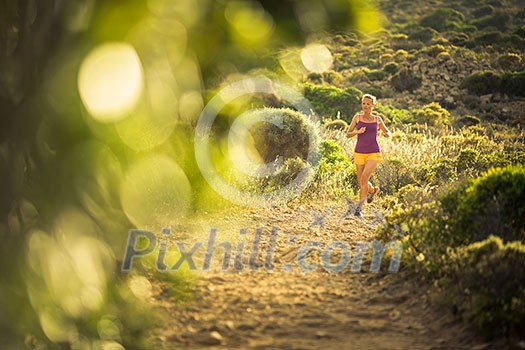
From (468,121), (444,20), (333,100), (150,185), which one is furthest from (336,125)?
(444,20)

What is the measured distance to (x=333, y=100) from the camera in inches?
995

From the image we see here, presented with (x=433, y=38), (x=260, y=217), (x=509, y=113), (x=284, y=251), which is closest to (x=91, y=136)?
(x=284, y=251)

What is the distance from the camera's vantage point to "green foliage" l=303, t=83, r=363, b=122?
24.7 m

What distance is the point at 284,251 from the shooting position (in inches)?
269

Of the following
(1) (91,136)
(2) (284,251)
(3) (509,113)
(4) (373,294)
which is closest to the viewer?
(1) (91,136)

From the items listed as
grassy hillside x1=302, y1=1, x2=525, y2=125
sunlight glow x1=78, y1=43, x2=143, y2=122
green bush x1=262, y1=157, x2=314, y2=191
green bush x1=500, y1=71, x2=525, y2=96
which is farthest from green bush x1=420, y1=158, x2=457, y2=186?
green bush x1=500, y1=71, x2=525, y2=96

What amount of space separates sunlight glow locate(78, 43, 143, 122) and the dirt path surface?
1937 mm

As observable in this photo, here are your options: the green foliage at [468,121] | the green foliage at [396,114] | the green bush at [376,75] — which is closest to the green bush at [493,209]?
the green foliage at [396,114]

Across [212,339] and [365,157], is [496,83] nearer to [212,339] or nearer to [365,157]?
[365,157]

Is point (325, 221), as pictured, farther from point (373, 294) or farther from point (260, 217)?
point (373, 294)

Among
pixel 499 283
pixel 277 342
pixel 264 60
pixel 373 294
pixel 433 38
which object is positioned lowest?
pixel 277 342

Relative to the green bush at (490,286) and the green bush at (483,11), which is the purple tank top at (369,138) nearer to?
the green bush at (490,286)

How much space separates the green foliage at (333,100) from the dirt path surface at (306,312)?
18660 mm

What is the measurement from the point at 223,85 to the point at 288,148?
7334 mm
